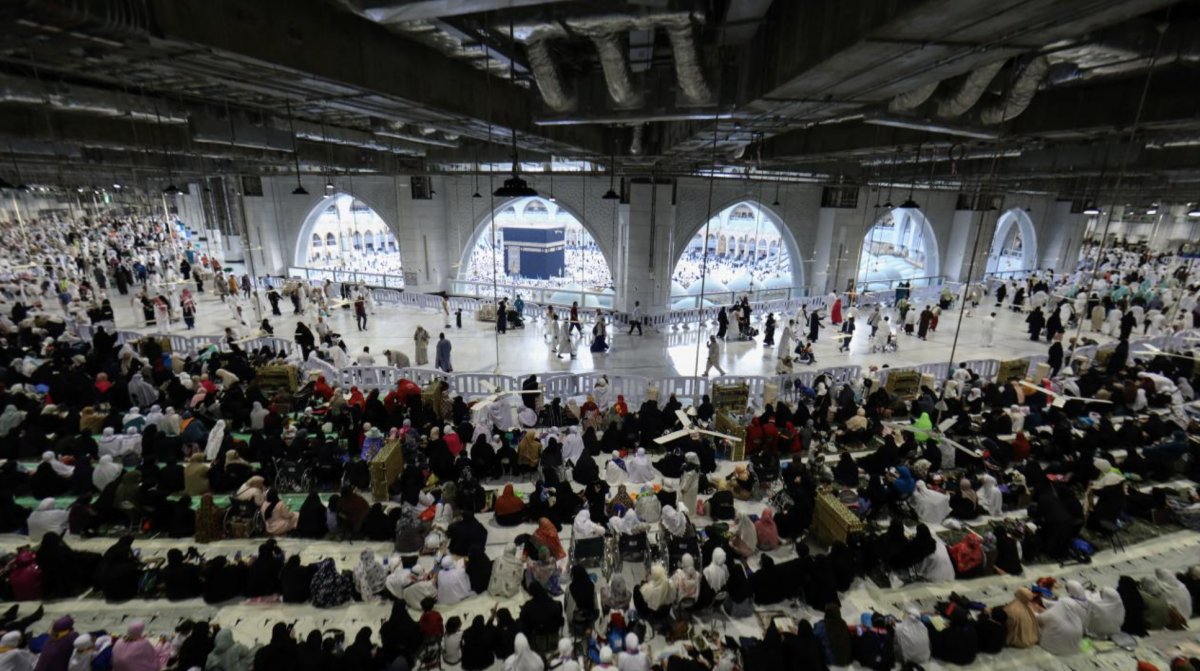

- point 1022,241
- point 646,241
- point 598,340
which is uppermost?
point 646,241

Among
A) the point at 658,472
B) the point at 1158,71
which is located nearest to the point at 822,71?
the point at 1158,71

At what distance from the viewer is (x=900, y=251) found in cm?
3956

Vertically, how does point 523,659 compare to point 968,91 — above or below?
below

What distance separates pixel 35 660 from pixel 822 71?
837 centimetres

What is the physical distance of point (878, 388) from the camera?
1059cm

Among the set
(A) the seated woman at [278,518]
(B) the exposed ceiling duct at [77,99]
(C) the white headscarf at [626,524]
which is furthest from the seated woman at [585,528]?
(B) the exposed ceiling duct at [77,99]

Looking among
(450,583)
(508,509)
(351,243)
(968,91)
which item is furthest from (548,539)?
(351,243)

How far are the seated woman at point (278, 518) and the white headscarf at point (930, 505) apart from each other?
26.8 feet

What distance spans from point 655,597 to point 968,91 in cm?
600

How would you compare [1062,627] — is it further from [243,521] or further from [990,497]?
[243,521]

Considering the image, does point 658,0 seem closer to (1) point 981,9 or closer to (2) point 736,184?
(1) point 981,9

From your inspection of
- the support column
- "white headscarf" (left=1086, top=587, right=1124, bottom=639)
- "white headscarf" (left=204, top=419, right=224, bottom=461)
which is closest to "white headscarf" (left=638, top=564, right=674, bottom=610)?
"white headscarf" (left=1086, top=587, right=1124, bottom=639)

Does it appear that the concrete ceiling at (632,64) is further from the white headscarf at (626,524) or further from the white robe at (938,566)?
the white robe at (938,566)

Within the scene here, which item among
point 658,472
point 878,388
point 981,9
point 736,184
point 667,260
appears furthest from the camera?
point 736,184
